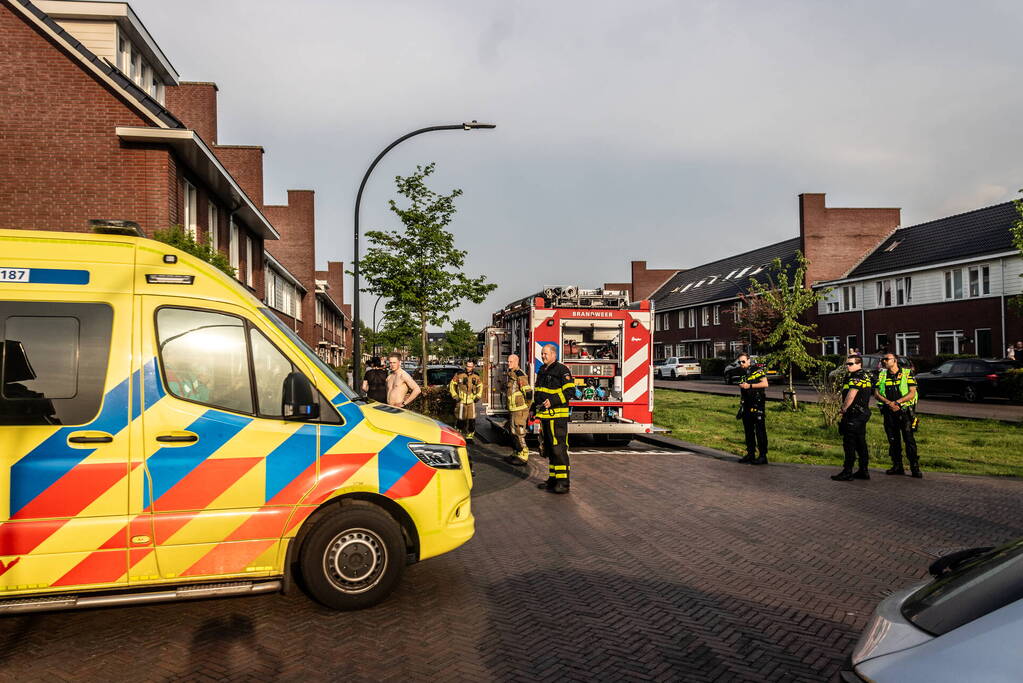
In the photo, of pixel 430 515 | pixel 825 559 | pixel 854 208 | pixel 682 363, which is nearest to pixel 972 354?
pixel 854 208

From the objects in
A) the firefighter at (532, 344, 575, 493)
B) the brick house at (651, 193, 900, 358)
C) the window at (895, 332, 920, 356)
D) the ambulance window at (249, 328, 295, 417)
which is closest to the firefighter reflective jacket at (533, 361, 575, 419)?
the firefighter at (532, 344, 575, 493)

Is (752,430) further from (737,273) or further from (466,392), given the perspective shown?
(737,273)

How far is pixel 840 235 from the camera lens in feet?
146

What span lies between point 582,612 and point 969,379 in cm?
2396

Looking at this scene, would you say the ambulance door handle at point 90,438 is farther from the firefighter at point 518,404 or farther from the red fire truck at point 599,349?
the red fire truck at point 599,349

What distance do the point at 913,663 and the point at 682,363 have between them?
4813 centimetres

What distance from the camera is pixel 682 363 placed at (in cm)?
4878

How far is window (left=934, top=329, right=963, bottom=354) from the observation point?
112 ft

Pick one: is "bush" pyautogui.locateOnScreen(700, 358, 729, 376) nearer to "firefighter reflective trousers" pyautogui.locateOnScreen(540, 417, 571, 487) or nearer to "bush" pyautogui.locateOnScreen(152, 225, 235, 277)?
"bush" pyautogui.locateOnScreen(152, 225, 235, 277)

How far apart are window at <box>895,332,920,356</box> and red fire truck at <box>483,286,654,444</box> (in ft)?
92.7

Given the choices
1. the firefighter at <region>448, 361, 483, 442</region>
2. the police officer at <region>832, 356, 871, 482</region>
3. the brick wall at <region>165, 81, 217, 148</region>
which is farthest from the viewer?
the brick wall at <region>165, 81, 217, 148</region>

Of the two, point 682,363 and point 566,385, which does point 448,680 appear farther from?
point 682,363

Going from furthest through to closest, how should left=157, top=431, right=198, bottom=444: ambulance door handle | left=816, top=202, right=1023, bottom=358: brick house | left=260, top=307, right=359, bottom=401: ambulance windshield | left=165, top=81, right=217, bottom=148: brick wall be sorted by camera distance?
left=816, top=202, right=1023, bottom=358: brick house
left=165, top=81, right=217, bottom=148: brick wall
left=260, top=307, right=359, bottom=401: ambulance windshield
left=157, top=431, right=198, bottom=444: ambulance door handle

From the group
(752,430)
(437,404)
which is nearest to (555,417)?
(752,430)
